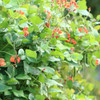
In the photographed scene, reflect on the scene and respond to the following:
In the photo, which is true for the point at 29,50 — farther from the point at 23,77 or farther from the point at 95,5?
the point at 95,5

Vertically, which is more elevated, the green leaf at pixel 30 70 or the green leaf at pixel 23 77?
the green leaf at pixel 30 70

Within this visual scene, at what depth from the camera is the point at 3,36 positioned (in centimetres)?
146

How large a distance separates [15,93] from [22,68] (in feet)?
0.61

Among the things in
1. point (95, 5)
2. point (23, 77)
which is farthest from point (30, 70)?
point (95, 5)

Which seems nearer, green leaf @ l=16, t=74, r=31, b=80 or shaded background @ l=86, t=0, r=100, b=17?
green leaf @ l=16, t=74, r=31, b=80

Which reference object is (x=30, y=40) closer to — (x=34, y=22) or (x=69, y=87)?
(x=34, y=22)

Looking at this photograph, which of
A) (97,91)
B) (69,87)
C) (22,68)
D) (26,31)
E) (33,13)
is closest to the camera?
(26,31)

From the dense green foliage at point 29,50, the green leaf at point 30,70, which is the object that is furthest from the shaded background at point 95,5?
the green leaf at point 30,70

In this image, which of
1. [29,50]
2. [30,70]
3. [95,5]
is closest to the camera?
[29,50]

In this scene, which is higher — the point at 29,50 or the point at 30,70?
the point at 29,50

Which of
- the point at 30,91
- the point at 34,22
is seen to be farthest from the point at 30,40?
the point at 30,91

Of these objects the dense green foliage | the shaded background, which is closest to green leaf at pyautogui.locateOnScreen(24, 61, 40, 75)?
the dense green foliage

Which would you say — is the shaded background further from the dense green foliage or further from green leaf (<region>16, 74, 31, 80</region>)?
green leaf (<region>16, 74, 31, 80</region>)

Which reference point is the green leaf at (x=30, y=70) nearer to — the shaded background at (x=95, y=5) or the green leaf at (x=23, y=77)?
the green leaf at (x=23, y=77)
